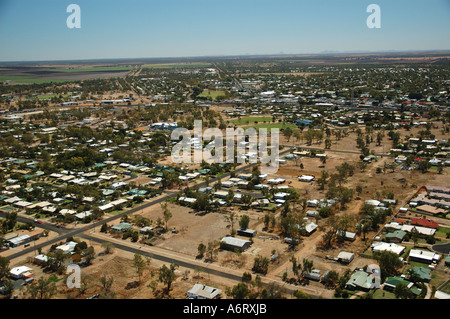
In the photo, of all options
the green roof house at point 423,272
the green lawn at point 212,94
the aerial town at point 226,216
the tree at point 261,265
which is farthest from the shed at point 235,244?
the green lawn at point 212,94

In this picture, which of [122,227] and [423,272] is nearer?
[423,272]

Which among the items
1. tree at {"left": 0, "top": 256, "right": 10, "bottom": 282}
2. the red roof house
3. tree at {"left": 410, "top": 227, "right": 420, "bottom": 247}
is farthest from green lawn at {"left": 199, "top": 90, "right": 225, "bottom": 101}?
tree at {"left": 0, "top": 256, "right": 10, "bottom": 282}

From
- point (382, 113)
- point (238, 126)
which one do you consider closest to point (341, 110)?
point (382, 113)

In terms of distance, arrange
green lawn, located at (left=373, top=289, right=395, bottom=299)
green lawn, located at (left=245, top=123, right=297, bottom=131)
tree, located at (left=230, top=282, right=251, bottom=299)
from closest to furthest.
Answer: tree, located at (left=230, top=282, right=251, bottom=299) → green lawn, located at (left=373, top=289, right=395, bottom=299) → green lawn, located at (left=245, top=123, right=297, bottom=131)

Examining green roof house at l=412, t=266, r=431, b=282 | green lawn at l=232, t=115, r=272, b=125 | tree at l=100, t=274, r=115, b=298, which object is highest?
green lawn at l=232, t=115, r=272, b=125

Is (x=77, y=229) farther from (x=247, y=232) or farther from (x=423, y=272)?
(x=423, y=272)

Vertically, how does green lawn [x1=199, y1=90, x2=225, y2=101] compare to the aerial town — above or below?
above

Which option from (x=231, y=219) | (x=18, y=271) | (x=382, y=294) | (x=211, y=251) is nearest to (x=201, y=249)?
(x=211, y=251)

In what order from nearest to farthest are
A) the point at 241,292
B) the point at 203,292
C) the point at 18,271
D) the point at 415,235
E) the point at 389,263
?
the point at 241,292, the point at 203,292, the point at 389,263, the point at 18,271, the point at 415,235

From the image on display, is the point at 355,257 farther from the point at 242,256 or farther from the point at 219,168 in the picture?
the point at 219,168

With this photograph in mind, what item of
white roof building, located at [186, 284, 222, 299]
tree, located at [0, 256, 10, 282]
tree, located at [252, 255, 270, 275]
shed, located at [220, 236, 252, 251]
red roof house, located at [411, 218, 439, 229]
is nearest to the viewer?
white roof building, located at [186, 284, 222, 299]

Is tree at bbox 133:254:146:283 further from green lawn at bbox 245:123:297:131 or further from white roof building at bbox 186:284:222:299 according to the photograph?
green lawn at bbox 245:123:297:131
